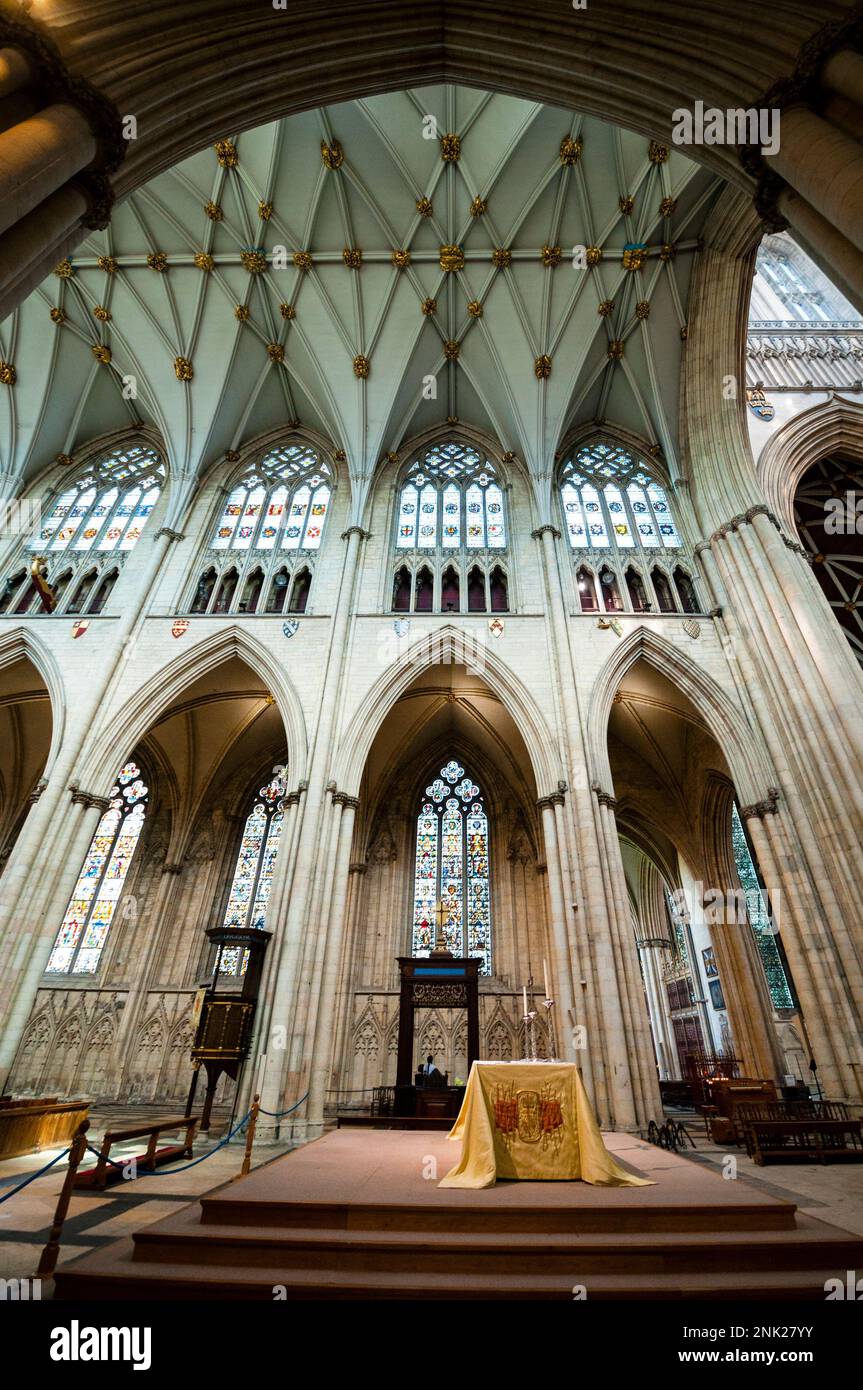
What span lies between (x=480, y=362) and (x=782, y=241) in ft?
47.5

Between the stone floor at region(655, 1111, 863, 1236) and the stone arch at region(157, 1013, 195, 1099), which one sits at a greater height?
the stone arch at region(157, 1013, 195, 1099)

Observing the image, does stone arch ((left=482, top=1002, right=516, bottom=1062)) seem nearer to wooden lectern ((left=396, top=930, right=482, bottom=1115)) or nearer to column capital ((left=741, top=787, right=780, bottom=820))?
wooden lectern ((left=396, top=930, right=482, bottom=1115))

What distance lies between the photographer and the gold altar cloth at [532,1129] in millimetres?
4293

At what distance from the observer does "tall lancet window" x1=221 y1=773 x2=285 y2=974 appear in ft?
45.9

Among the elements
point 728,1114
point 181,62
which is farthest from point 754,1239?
point 181,62

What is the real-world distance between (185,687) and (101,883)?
19.7 ft

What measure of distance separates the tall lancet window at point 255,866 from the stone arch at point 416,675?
199 inches

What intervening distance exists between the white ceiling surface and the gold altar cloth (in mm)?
13420

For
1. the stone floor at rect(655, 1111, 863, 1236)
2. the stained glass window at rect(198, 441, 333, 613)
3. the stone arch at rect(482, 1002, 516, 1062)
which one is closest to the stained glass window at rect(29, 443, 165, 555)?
the stained glass window at rect(198, 441, 333, 613)

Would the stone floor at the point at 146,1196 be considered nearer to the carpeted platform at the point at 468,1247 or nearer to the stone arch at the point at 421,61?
the carpeted platform at the point at 468,1247

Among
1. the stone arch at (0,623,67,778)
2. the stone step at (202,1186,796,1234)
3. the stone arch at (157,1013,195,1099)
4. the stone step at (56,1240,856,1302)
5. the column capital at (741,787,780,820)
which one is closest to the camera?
the stone step at (56,1240,856,1302)

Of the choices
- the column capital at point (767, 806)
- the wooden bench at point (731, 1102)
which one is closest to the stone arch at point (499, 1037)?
the wooden bench at point (731, 1102)

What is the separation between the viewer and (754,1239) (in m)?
3.13

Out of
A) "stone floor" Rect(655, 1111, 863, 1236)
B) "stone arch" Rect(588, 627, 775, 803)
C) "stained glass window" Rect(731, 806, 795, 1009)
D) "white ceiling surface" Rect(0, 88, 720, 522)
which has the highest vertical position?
"white ceiling surface" Rect(0, 88, 720, 522)
